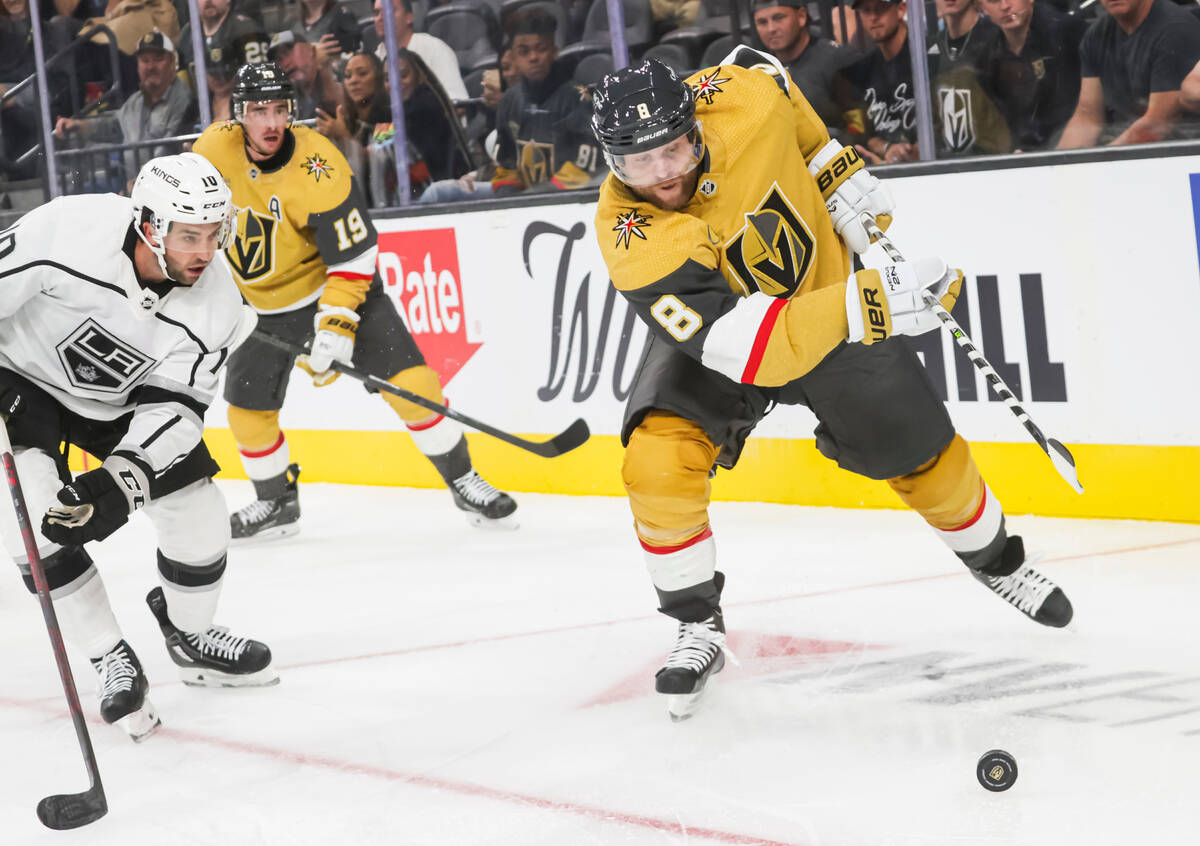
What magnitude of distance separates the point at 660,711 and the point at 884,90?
2.10m

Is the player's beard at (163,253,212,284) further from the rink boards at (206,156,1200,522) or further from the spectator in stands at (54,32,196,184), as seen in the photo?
the spectator in stands at (54,32,196,184)

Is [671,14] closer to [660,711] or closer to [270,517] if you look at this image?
[270,517]

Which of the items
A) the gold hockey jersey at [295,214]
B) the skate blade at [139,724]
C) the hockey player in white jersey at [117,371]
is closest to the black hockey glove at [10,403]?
the hockey player in white jersey at [117,371]

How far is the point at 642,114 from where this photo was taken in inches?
93.1

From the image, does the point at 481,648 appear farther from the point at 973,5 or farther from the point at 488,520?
the point at 973,5

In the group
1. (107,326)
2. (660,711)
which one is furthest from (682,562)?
(107,326)

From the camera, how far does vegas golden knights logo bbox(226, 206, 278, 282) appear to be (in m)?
4.18

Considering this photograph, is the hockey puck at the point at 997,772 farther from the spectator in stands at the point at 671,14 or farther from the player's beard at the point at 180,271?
the spectator in stands at the point at 671,14

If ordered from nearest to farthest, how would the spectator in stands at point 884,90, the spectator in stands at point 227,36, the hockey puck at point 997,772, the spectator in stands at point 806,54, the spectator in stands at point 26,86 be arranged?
the hockey puck at point 997,772 → the spectator in stands at point 884,90 → the spectator in stands at point 806,54 → the spectator in stands at point 227,36 → the spectator in stands at point 26,86

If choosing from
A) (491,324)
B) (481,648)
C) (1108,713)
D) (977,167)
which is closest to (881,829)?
(1108,713)

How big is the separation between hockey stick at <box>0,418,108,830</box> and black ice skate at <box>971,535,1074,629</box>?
1.61 meters

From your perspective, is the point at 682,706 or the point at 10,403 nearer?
the point at 682,706

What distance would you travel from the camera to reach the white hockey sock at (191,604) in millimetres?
2896

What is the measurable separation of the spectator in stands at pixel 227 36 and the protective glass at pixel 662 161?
143 inches
